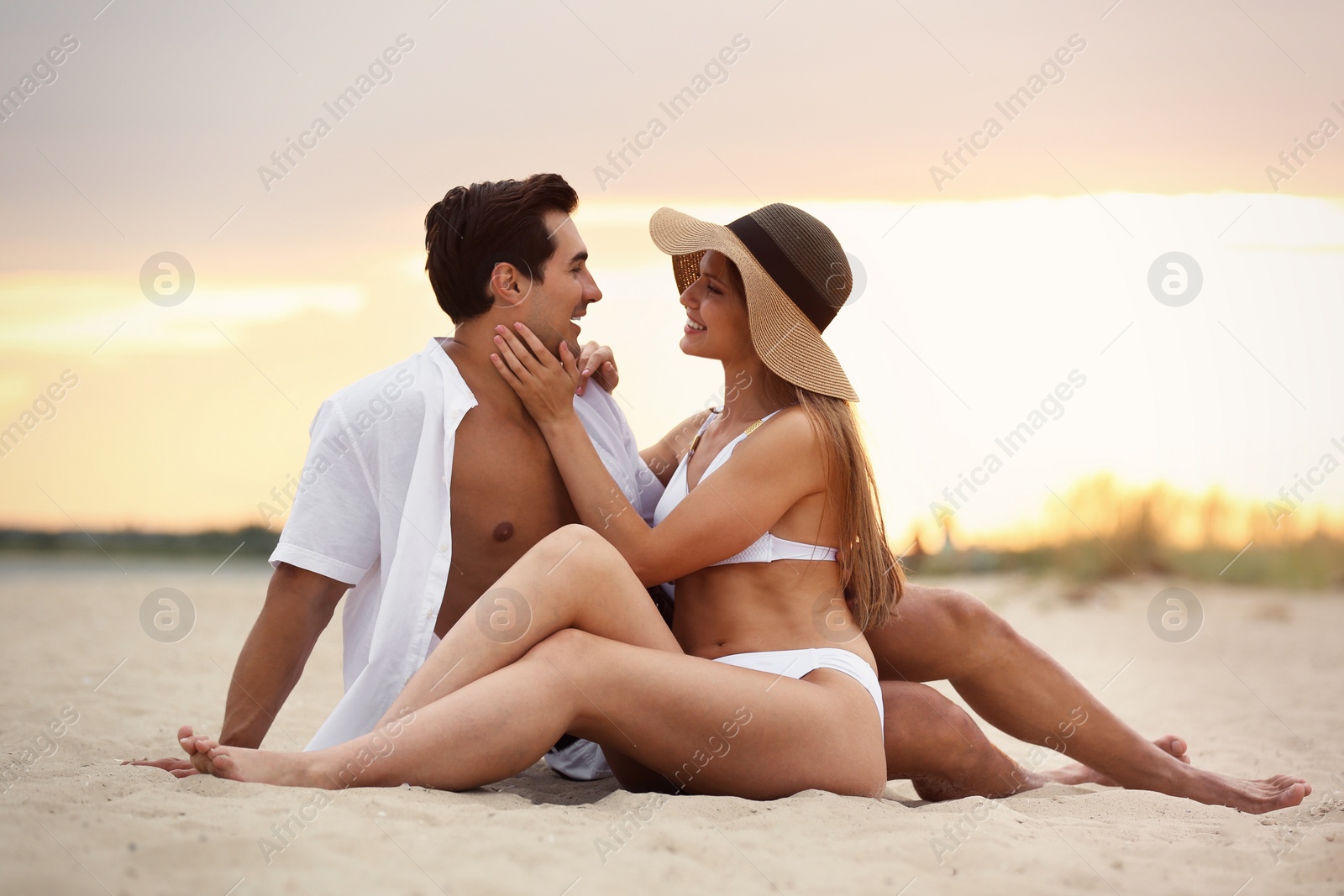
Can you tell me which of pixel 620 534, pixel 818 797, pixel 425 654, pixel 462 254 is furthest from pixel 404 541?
pixel 818 797

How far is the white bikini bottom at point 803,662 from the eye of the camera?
9.85ft

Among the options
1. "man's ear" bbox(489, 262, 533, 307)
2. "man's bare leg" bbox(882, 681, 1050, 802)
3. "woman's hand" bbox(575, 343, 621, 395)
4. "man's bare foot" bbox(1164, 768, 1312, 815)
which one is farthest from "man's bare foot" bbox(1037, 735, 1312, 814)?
"man's ear" bbox(489, 262, 533, 307)

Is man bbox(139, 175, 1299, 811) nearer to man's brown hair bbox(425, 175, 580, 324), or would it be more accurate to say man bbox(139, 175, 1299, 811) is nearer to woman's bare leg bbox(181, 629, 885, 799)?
man's brown hair bbox(425, 175, 580, 324)

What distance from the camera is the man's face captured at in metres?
3.74

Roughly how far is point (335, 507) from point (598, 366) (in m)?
1.10

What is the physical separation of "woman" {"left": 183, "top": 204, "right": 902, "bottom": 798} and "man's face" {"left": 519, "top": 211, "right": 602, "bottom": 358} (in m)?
0.16

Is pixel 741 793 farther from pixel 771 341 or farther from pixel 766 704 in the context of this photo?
pixel 771 341

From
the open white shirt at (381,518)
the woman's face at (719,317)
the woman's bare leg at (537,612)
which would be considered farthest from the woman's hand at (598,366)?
the woman's bare leg at (537,612)

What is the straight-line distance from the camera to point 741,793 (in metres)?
2.92

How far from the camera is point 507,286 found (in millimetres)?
3711

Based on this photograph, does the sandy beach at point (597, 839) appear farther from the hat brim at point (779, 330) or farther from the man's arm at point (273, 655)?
the hat brim at point (779, 330)

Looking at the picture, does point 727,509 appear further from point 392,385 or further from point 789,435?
point 392,385

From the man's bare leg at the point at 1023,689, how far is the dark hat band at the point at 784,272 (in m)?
1.05

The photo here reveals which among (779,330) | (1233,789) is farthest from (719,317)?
(1233,789)
